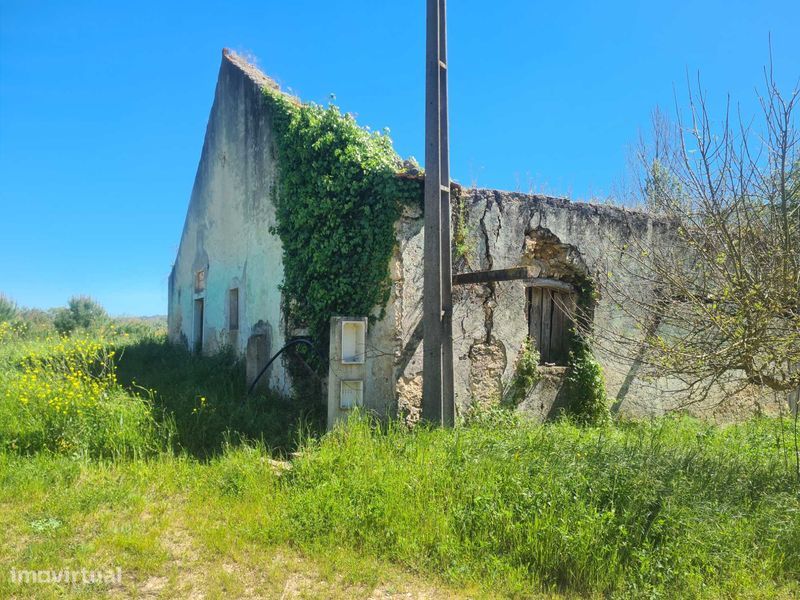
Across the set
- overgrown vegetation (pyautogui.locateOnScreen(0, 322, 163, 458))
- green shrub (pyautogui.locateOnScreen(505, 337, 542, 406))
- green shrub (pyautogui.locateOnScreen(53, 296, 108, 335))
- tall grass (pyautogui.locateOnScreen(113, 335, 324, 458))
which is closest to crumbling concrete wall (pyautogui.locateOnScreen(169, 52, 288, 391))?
tall grass (pyautogui.locateOnScreen(113, 335, 324, 458))

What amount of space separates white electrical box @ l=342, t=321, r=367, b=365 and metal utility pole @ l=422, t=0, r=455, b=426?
→ 0.78 metres

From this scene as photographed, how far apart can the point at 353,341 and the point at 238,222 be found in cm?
547

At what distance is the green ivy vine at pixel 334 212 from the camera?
25.8 feet

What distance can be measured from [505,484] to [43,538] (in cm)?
419

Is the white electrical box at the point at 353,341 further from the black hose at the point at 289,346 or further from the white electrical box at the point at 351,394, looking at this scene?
the black hose at the point at 289,346

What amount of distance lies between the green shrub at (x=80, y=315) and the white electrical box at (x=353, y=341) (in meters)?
20.9

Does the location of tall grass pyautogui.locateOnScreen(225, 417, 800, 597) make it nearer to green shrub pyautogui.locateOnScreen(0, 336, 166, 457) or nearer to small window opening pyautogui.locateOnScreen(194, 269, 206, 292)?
green shrub pyautogui.locateOnScreen(0, 336, 166, 457)

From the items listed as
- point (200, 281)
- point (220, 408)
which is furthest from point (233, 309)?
point (220, 408)

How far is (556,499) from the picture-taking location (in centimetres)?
504

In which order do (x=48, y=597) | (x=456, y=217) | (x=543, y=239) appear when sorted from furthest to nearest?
(x=543, y=239) → (x=456, y=217) → (x=48, y=597)

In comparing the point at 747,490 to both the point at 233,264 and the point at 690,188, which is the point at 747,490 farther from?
the point at 233,264

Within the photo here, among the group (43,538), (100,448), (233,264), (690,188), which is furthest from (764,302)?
(233,264)

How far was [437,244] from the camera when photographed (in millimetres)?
7168

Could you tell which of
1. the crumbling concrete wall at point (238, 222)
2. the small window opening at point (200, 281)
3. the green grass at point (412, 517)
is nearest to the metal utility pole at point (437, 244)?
the green grass at point (412, 517)
